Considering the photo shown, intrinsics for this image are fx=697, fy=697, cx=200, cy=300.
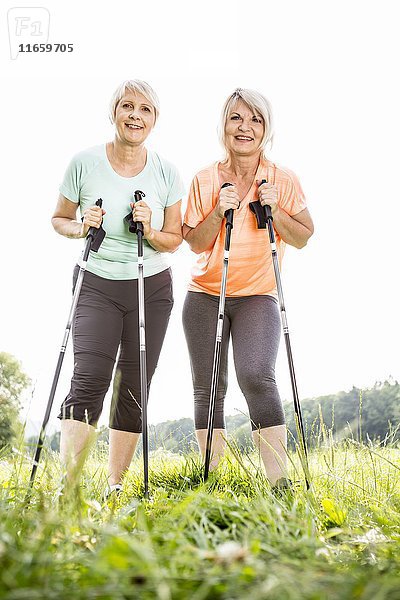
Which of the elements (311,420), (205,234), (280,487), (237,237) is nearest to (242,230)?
(237,237)

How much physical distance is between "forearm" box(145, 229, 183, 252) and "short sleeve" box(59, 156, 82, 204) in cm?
46

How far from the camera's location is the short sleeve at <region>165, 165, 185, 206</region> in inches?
146

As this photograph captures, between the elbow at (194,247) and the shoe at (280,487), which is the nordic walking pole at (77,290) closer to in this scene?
the elbow at (194,247)

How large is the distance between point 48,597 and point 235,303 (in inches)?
106

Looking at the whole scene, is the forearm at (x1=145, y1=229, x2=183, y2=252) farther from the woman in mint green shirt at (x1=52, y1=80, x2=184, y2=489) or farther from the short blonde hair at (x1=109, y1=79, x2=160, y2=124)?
the short blonde hair at (x1=109, y1=79, x2=160, y2=124)

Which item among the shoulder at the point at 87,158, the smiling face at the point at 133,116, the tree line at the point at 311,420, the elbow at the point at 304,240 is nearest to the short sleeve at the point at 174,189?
the smiling face at the point at 133,116

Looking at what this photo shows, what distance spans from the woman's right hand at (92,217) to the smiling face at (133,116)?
0.41 meters

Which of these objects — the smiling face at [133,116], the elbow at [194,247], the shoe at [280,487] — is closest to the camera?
the shoe at [280,487]

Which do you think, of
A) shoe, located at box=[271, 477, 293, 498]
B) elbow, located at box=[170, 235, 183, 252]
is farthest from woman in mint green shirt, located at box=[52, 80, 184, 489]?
shoe, located at box=[271, 477, 293, 498]

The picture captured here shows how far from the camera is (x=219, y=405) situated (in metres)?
→ 3.74

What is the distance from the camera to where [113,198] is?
3643mm

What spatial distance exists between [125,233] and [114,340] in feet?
1.92

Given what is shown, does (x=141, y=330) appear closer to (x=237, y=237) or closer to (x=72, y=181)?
(x=237, y=237)

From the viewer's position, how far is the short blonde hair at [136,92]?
11.7 feet
